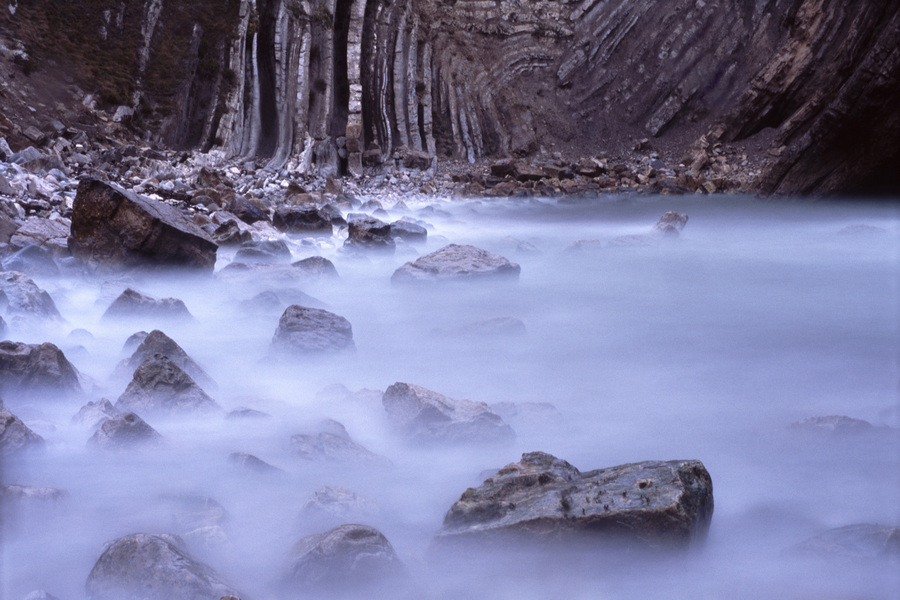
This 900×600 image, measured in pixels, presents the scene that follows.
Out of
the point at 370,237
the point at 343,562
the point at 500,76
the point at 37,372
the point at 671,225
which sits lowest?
the point at 343,562

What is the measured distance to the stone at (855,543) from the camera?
1.63m

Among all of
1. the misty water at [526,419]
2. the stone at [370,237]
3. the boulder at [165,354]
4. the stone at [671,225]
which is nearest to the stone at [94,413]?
the misty water at [526,419]

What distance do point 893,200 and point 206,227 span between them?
1083 centimetres

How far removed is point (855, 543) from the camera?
5.51 ft

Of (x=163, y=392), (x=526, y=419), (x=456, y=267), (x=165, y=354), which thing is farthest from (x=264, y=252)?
(x=526, y=419)

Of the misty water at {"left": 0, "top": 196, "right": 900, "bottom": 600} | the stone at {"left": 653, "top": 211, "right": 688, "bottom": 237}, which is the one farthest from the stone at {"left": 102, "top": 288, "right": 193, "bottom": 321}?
the stone at {"left": 653, "top": 211, "right": 688, "bottom": 237}

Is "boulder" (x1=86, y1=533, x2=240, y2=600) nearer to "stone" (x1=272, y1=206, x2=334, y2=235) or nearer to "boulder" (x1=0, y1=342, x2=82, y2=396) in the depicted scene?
"boulder" (x1=0, y1=342, x2=82, y2=396)

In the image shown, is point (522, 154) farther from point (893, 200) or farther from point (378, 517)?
point (378, 517)

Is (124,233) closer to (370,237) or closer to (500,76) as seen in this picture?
(370,237)

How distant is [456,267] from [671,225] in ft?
13.3

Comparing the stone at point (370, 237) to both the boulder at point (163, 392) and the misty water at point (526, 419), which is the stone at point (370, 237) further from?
the boulder at point (163, 392)

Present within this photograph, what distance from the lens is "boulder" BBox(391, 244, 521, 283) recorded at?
5273mm

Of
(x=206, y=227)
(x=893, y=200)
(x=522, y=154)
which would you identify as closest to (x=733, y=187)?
(x=893, y=200)

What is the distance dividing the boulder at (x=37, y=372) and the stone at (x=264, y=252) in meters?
3.37
